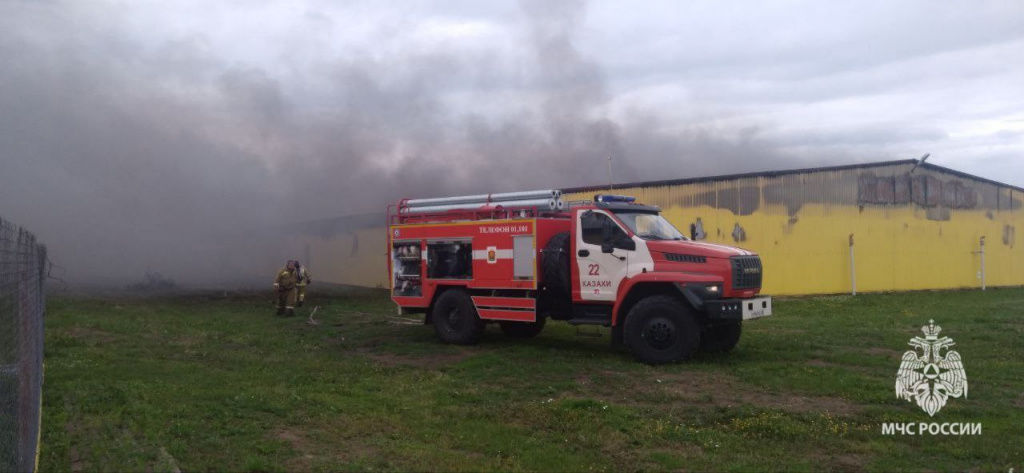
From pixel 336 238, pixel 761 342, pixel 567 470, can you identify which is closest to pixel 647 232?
pixel 761 342

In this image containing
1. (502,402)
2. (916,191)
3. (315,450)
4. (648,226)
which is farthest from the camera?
(916,191)

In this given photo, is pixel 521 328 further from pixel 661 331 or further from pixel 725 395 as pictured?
pixel 725 395

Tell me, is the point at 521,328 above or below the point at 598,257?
below

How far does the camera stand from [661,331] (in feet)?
37.3

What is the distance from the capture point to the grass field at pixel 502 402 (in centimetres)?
653

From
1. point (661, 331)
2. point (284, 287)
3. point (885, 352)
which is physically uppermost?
point (284, 287)

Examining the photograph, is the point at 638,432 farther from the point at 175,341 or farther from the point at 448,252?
the point at 175,341

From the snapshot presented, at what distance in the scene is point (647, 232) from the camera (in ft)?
40.1

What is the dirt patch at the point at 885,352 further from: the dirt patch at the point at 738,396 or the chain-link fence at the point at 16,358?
the chain-link fence at the point at 16,358

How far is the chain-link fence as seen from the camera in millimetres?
4652

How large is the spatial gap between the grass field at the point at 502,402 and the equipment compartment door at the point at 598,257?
1128mm

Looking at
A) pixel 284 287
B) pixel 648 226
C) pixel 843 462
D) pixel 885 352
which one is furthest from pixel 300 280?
pixel 843 462

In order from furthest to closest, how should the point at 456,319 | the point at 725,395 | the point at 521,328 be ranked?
the point at 521,328 → the point at 456,319 → the point at 725,395

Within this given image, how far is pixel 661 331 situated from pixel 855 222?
15563 mm
